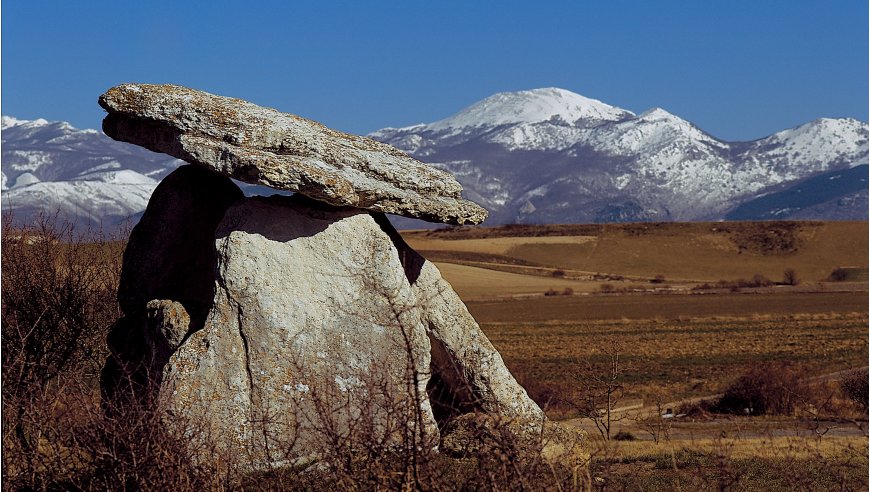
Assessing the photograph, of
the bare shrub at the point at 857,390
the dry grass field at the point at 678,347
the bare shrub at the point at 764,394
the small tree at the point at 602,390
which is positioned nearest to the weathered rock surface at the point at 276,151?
the small tree at the point at 602,390

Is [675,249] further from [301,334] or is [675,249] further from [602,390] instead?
[301,334]

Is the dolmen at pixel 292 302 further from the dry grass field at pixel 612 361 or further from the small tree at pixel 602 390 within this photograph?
the small tree at pixel 602 390

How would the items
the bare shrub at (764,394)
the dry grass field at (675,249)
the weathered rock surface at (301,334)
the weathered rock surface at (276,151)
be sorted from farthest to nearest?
the dry grass field at (675,249)
the bare shrub at (764,394)
the weathered rock surface at (276,151)
the weathered rock surface at (301,334)

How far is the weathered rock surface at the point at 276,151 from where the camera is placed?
14898mm

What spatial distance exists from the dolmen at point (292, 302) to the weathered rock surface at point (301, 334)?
0.02 meters

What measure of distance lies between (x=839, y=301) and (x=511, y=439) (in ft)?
255

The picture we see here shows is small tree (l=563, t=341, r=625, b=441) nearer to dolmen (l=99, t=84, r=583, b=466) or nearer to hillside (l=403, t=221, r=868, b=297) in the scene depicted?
dolmen (l=99, t=84, r=583, b=466)

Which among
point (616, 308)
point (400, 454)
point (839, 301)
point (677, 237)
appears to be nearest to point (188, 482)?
point (400, 454)

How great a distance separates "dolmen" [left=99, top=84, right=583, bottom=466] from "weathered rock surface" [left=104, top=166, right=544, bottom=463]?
0.02m

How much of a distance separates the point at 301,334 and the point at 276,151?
2643 millimetres

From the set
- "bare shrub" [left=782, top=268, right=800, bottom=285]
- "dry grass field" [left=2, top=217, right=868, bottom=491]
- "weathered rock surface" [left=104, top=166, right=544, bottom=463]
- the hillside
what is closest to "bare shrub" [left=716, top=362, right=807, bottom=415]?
"dry grass field" [left=2, top=217, right=868, bottom=491]

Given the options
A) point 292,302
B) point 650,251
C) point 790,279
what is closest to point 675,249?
point 650,251

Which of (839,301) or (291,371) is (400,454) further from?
(839,301)

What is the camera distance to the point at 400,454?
10.7m
